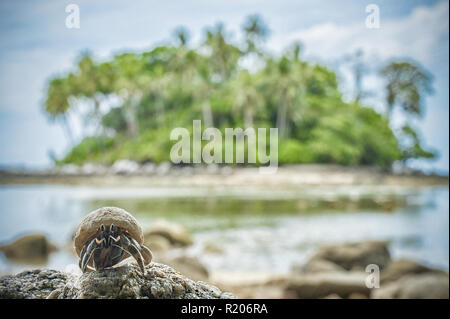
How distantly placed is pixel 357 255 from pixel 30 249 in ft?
14.1

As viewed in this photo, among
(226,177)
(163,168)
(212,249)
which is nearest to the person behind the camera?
(212,249)

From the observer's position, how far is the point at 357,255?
534cm

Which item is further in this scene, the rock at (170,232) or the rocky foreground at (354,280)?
the rock at (170,232)

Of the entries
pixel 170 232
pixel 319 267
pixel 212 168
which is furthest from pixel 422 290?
pixel 212 168

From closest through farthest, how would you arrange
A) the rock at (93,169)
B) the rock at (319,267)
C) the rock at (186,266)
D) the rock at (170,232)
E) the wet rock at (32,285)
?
1. the wet rock at (32,285)
2. the rock at (186,266)
3. the rock at (319,267)
4. the rock at (170,232)
5. the rock at (93,169)

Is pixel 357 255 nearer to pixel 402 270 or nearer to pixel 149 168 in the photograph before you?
pixel 402 270

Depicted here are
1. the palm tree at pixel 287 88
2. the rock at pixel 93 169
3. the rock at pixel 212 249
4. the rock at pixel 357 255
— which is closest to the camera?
the rock at pixel 357 255

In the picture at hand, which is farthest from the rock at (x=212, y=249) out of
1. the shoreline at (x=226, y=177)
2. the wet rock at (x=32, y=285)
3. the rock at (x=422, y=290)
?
the shoreline at (x=226, y=177)

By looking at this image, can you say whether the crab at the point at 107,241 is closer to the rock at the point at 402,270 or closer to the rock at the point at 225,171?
the rock at the point at 402,270

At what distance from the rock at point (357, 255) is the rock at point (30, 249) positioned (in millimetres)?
3445

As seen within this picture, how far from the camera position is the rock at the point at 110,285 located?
3.63ft

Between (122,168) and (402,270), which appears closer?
(402,270)
